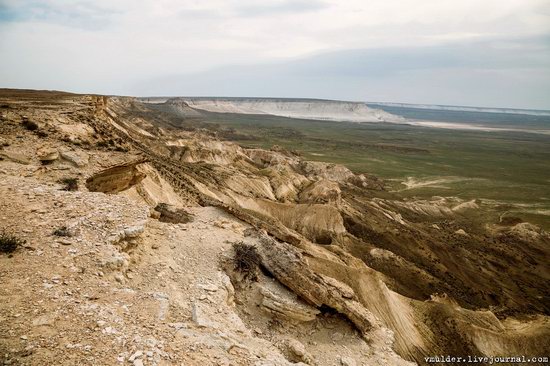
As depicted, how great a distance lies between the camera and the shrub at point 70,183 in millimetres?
12710

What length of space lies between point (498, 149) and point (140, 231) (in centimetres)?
14742

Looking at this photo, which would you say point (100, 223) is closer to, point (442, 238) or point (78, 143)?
point (78, 143)

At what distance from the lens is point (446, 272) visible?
28969 mm

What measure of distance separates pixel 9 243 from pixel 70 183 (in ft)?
17.5

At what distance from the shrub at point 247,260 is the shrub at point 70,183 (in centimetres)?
616

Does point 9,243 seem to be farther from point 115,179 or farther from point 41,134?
point 41,134

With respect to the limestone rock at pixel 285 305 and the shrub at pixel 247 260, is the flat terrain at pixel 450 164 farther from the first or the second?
the shrub at pixel 247 260

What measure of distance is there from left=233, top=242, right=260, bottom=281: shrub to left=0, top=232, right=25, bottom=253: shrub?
20.0 feet

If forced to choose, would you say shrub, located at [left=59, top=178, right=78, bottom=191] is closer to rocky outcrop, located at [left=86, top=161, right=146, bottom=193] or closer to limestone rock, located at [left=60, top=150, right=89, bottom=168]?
rocky outcrop, located at [left=86, top=161, right=146, bottom=193]

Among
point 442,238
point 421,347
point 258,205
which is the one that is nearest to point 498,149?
point 442,238

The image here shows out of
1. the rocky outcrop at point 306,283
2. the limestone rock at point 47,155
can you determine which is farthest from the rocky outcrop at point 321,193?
the limestone rock at point 47,155

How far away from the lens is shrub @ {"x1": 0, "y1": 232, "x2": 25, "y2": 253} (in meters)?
8.08

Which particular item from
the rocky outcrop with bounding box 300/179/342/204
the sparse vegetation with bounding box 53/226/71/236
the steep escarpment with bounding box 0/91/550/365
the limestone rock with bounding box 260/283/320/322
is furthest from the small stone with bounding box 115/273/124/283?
the rocky outcrop with bounding box 300/179/342/204

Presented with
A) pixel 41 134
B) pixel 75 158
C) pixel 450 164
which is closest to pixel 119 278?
pixel 75 158
